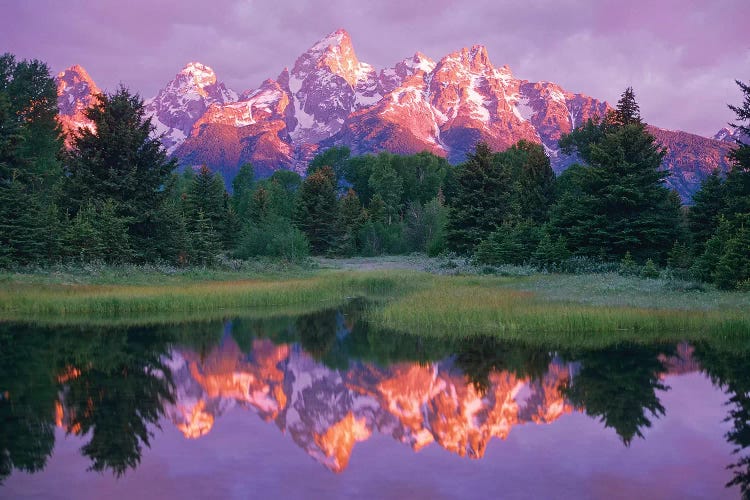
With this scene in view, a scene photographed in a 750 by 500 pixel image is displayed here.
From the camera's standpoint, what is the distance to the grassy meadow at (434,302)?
19781 mm

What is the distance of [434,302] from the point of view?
24.2 meters

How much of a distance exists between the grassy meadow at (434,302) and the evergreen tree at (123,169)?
612cm

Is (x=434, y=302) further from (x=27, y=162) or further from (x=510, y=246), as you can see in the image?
(x=27, y=162)

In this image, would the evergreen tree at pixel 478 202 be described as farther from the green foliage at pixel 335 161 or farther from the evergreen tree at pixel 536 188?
the green foliage at pixel 335 161

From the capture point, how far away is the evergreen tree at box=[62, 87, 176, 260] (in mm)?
40469

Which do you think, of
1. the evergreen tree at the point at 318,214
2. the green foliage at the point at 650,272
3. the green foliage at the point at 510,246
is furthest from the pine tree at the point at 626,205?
the evergreen tree at the point at 318,214

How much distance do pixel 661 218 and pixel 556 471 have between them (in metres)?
34.0

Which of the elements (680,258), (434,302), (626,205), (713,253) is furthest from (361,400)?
(626,205)

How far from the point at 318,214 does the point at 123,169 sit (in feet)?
98.3

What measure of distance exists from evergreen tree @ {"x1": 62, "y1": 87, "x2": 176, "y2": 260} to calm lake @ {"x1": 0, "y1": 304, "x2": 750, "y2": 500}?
22.7 metres

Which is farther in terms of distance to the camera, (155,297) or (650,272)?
(650,272)

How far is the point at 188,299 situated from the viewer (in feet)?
89.4

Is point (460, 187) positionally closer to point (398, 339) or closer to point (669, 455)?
point (398, 339)

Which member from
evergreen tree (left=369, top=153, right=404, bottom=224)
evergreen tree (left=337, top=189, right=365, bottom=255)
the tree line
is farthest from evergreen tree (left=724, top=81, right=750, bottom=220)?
evergreen tree (left=369, top=153, right=404, bottom=224)
